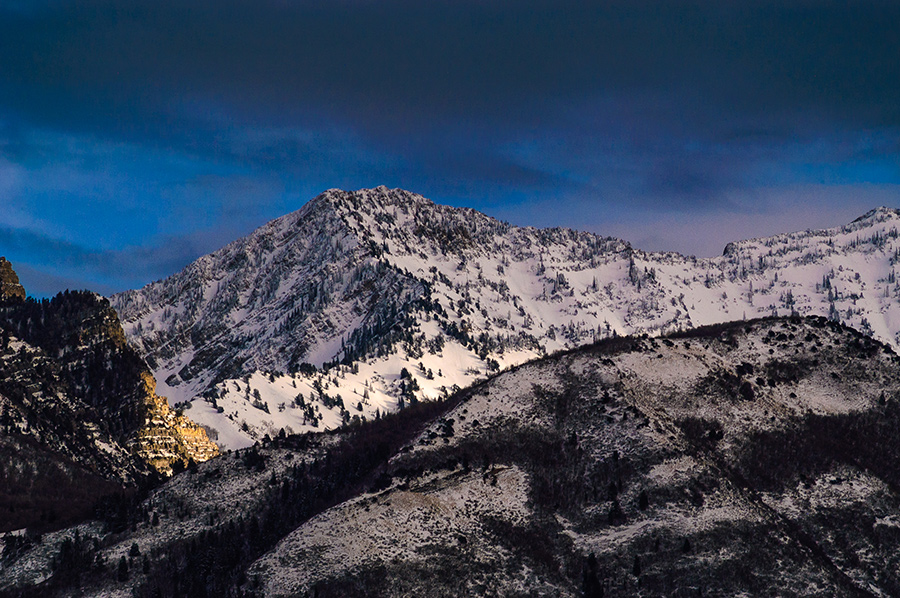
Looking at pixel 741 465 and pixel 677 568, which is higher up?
pixel 741 465

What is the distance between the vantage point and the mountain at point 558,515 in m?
154

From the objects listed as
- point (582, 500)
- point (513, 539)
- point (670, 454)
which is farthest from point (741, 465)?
point (513, 539)

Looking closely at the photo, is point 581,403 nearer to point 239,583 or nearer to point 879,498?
point 879,498

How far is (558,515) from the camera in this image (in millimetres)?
172125

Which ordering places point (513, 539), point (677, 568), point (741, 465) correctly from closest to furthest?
point (677, 568) → point (513, 539) → point (741, 465)

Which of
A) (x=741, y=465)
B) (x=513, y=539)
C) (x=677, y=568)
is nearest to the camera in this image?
(x=677, y=568)

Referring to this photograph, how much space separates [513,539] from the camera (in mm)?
165625

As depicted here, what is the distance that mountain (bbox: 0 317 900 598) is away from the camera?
154 meters

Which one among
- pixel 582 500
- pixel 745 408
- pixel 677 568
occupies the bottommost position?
pixel 677 568

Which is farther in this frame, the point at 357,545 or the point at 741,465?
the point at 741,465

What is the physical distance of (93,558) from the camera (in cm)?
→ 17500

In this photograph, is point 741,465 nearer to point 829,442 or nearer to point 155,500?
point 829,442

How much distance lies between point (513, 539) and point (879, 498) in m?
58.7

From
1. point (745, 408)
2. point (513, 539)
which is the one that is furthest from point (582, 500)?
point (745, 408)
